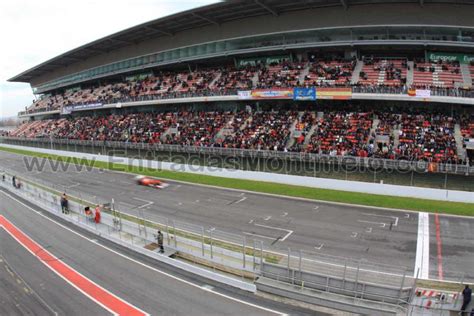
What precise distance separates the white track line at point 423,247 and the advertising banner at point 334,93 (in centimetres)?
1550

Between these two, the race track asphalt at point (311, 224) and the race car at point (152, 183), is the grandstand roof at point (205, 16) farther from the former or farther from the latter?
the race track asphalt at point (311, 224)

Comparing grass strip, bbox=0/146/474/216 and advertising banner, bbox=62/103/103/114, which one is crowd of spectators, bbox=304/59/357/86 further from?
advertising banner, bbox=62/103/103/114

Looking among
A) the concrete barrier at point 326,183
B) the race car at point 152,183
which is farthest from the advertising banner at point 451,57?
the race car at point 152,183

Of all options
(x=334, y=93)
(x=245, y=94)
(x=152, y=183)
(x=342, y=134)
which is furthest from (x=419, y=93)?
(x=152, y=183)

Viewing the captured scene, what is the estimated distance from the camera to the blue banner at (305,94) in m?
34.0

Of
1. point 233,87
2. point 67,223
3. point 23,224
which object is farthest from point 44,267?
point 233,87

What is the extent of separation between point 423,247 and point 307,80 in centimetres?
2565

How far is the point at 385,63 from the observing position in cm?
3669

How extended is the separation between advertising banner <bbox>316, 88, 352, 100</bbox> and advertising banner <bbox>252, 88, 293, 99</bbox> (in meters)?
3.11

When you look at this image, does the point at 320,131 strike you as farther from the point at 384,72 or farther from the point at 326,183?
the point at 384,72

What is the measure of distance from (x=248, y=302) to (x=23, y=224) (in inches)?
689

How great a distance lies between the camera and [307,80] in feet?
124

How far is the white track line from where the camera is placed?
44.7ft

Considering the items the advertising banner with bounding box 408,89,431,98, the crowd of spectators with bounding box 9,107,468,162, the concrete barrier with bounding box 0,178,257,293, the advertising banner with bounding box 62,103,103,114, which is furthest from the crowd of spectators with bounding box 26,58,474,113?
the concrete barrier with bounding box 0,178,257,293
